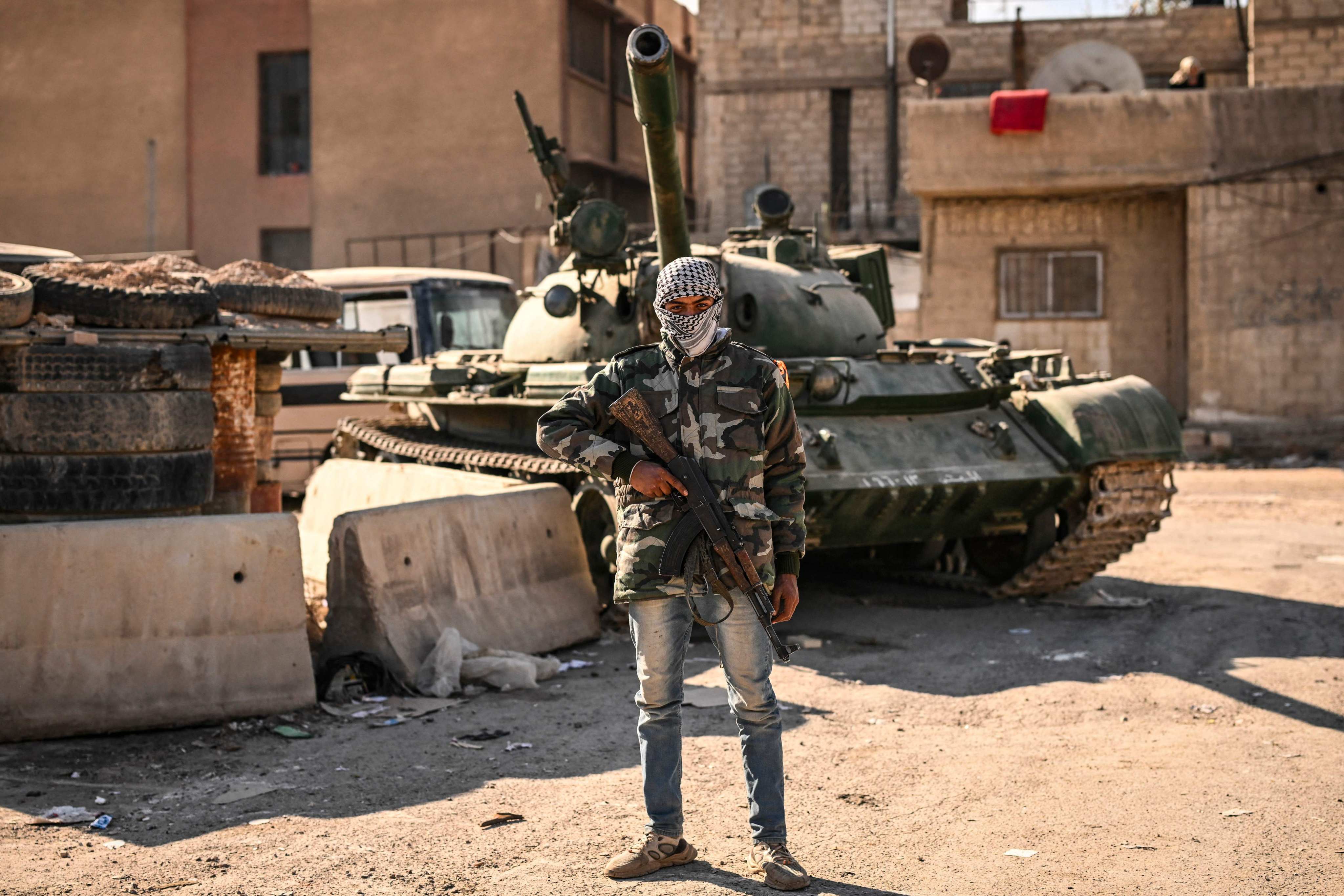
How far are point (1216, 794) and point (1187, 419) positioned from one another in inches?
568

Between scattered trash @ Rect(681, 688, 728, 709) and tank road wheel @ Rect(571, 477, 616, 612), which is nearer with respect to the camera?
scattered trash @ Rect(681, 688, 728, 709)

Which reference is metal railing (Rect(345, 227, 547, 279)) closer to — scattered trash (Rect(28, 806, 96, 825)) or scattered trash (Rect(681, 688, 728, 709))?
scattered trash (Rect(681, 688, 728, 709))

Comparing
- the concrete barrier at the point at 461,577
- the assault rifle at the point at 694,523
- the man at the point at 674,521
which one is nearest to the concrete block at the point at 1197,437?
the concrete barrier at the point at 461,577

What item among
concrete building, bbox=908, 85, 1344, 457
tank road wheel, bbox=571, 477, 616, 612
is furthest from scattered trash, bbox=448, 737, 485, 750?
concrete building, bbox=908, 85, 1344, 457

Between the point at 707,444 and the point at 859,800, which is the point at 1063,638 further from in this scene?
the point at 707,444

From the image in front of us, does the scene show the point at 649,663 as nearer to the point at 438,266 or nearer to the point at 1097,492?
the point at 1097,492

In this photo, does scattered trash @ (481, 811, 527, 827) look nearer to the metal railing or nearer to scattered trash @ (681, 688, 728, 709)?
scattered trash @ (681, 688, 728, 709)

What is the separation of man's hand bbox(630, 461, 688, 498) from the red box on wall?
14.9 metres

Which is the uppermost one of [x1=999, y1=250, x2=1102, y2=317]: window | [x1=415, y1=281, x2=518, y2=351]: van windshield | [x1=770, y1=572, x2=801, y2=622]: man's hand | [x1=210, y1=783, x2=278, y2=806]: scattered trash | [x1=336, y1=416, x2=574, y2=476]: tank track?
[x1=999, y1=250, x2=1102, y2=317]: window

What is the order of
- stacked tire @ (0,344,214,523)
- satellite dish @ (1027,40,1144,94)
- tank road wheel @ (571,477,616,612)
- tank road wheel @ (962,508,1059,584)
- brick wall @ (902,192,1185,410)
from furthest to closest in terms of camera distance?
satellite dish @ (1027,40,1144,94) < brick wall @ (902,192,1185,410) < tank road wheel @ (962,508,1059,584) < tank road wheel @ (571,477,616,612) < stacked tire @ (0,344,214,523)

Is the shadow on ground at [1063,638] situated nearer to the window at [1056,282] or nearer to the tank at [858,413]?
the tank at [858,413]

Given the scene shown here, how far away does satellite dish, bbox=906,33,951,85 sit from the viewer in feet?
68.6

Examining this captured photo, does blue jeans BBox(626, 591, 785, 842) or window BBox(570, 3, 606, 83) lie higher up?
window BBox(570, 3, 606, 83)

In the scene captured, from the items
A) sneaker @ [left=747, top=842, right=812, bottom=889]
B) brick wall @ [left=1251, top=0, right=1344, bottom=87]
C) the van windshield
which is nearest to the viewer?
sneaker @ [left=747, top=842, right=812, bottom=889]
